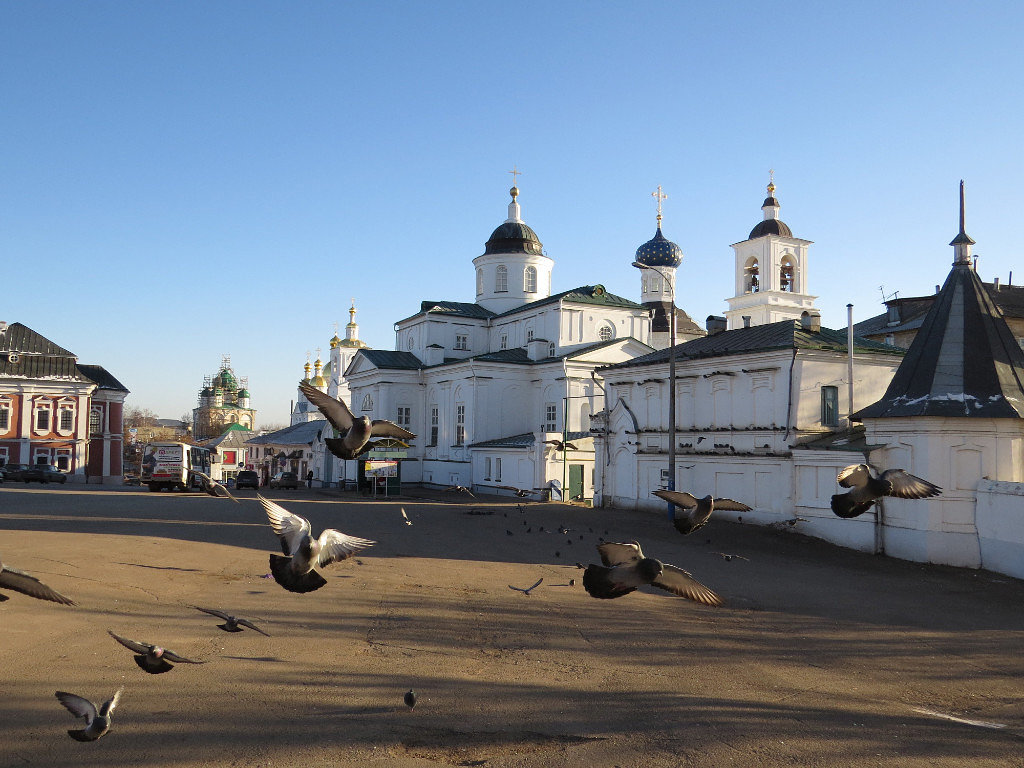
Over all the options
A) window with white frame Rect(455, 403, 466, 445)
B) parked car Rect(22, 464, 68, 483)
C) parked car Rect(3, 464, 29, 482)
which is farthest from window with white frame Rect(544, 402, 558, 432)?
parked car Rect(3, 464, 29, 482)

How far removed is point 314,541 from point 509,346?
169ft

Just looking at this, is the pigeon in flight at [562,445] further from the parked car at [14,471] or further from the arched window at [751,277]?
the parked car at [14,471]

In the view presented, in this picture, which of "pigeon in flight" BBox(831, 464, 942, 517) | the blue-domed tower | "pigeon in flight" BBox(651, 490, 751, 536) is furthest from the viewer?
the blue-domed tower

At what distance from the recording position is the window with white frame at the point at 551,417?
169 ft

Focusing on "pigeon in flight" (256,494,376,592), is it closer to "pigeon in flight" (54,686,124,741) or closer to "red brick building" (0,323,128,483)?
"pigeon in flight" (54,686,124,741)

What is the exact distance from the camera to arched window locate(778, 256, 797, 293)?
202 ft

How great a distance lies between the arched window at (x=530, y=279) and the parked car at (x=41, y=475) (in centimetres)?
3612

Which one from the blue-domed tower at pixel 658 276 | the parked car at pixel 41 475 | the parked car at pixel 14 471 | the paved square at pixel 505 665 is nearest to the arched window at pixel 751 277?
the blue-domed tower at pixel 658 276

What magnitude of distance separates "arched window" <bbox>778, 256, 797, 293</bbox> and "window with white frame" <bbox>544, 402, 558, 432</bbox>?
70.1 feet

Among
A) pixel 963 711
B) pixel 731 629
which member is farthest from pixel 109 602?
pixel 963 711

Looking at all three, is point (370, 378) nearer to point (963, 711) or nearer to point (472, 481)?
point (472, 481)

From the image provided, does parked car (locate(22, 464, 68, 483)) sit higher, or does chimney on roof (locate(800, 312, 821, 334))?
chimney on roof (locate(800, 312, 821, 334))

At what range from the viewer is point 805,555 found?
24219 millimetres

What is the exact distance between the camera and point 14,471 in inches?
2315
